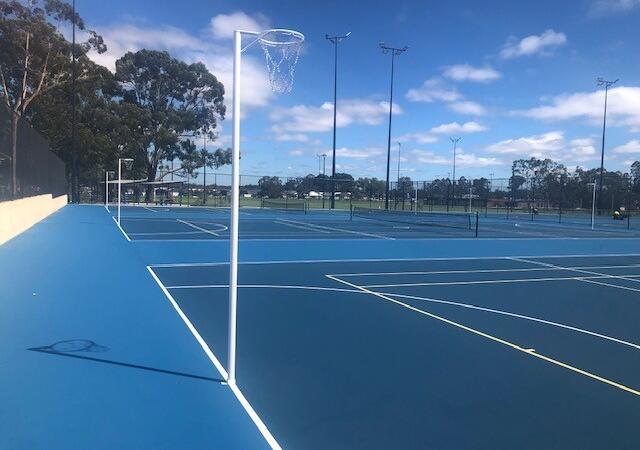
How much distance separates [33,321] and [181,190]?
6082 centimetres

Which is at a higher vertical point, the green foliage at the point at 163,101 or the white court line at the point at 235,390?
the green foliage at the point at 163,101

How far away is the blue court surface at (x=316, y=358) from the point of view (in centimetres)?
446

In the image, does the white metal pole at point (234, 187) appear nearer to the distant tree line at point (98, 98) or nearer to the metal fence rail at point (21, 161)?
the metal fence rail at point (21, 161)

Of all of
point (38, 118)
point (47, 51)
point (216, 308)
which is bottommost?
point (216, 308)

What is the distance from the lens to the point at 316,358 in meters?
6.41

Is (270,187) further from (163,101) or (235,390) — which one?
(235,390)

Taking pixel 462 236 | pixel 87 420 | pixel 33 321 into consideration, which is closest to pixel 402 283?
pixel 33 321

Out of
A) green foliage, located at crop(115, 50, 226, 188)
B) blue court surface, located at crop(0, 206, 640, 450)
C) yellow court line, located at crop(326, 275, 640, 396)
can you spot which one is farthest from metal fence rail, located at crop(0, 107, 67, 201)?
green foliage, located at crop(115, 50, 226, 188)

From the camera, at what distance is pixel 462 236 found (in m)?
26.5

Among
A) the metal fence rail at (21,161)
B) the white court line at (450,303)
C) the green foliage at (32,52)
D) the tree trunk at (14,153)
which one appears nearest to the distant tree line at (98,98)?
the green foliage at (32,52)

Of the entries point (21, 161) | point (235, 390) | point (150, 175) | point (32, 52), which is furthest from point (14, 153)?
point (150, 175)

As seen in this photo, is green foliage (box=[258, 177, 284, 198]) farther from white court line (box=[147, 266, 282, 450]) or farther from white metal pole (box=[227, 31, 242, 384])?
white metal pole (box=[227, 31, 242, 384])

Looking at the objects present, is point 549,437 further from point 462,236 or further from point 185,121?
point 185,121

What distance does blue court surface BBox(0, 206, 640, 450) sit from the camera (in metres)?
4.46
